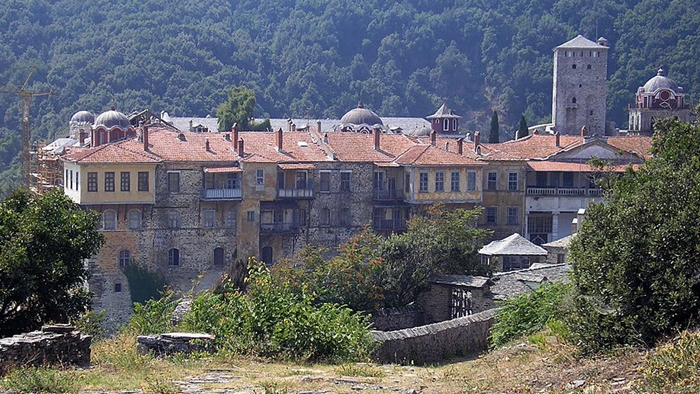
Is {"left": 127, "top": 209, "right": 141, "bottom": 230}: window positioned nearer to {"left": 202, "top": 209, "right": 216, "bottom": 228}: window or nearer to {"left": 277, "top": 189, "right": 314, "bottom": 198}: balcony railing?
{"left": 202, "top": 209, "right": 216, "bottom": 228}: window

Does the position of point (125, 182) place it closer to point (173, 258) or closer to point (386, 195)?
point (173, 258)

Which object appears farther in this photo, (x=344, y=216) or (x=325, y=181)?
(x=344, y=216)

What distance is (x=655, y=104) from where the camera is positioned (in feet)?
272

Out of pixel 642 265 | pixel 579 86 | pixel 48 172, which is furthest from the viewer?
pixel 579 86

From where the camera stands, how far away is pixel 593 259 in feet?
43.5

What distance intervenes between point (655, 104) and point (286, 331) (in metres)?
71.9

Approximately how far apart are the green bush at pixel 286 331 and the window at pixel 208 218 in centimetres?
2978

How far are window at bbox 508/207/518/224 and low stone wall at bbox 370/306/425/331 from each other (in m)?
22.9

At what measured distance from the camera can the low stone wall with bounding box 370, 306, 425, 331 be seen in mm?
26406

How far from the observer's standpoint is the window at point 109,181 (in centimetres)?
4422

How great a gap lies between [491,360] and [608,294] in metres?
2.12

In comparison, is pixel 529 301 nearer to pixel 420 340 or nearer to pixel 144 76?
pixel 420 340

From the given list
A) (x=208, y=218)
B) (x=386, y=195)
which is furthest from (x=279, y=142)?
(x=386, y=195)

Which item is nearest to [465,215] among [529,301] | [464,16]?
[529,301]
